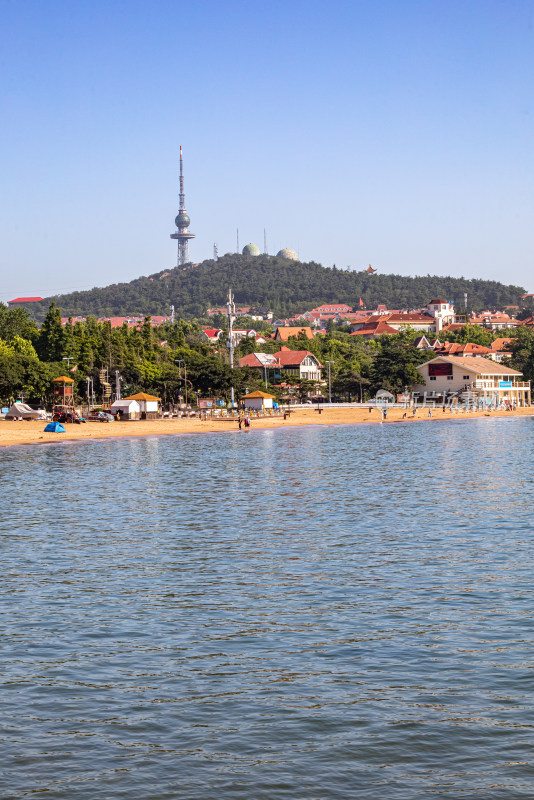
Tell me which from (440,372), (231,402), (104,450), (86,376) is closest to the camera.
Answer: (104,450)

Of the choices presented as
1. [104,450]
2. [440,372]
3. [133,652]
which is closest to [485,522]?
[133,652]

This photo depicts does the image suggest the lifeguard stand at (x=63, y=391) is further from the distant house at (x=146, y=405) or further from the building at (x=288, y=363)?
the building at (x=288, y=363)

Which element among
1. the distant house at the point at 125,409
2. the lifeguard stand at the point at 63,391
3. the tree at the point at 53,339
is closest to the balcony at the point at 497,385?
the distant house at the point at 125,409

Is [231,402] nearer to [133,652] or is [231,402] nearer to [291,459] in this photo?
[291,459]

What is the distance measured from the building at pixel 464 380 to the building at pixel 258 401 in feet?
127

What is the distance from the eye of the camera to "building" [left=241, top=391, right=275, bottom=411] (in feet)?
385

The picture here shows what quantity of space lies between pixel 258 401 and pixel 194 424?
67.9 feet

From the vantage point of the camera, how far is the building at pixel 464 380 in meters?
145

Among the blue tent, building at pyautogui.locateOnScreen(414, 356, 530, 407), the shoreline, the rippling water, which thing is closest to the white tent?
the shoreline

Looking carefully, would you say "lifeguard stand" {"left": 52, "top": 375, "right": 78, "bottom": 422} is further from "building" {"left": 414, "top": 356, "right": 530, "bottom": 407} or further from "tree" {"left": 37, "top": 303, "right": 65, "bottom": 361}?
"building" {"left": 414, "top": 356, "right": 530, "bottom": 407}

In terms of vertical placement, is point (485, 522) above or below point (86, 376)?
below

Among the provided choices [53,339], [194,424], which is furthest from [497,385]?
[53,339]

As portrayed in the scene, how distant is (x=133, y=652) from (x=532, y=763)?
21.4 ft

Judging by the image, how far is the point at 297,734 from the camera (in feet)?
34.5
